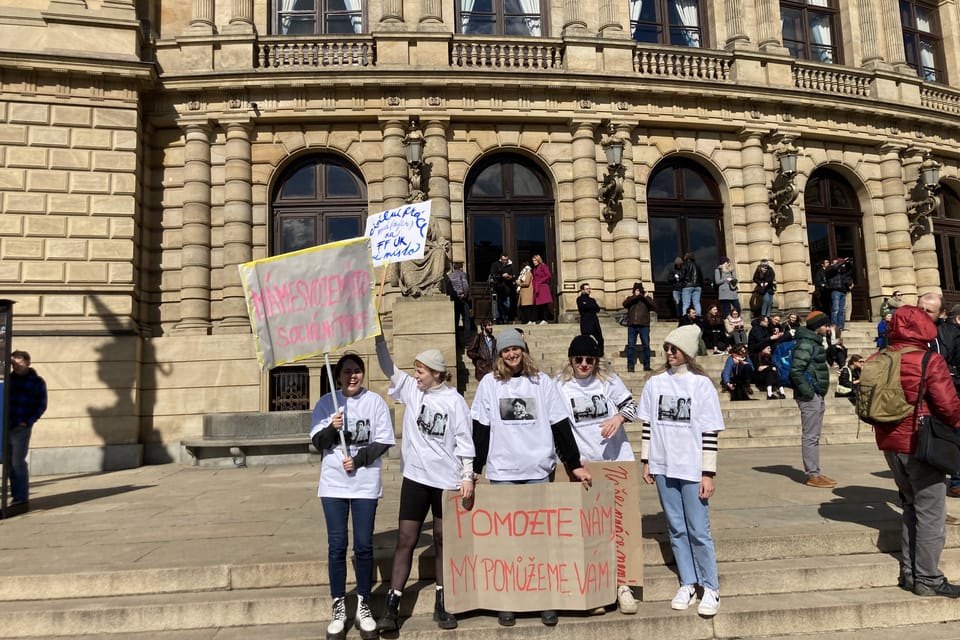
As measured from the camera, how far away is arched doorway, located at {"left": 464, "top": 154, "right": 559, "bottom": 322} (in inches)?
676

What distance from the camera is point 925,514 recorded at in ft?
16.1

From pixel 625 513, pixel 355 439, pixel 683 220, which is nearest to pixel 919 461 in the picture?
pixel 625 513

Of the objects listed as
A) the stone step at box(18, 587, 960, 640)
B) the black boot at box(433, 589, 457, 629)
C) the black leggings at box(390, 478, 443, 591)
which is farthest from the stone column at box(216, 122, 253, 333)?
the black boot at box(433, 589, 457, 629)

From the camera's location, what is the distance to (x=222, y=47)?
53.2 feet

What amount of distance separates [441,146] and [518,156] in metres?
2.33

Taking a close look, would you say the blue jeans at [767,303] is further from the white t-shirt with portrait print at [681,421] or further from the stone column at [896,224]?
the white t-shirt with portrait print at [681,421]

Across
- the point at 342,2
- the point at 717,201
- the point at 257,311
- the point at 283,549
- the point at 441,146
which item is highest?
the point at 342,2

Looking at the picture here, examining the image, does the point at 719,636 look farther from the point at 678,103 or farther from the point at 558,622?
the point at 678,103

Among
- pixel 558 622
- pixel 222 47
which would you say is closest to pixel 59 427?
pixel 222 47

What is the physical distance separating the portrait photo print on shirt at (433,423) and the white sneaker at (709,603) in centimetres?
226

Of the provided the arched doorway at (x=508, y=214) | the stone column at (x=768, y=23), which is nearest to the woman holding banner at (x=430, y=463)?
the arched doorway at (x=508, y=214)

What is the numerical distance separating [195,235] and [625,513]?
14.0 m

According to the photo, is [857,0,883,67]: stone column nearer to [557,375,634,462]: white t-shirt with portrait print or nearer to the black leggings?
[557,375,634,462]: white t-shirt with portrait print

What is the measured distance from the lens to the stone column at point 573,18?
17438 mm
